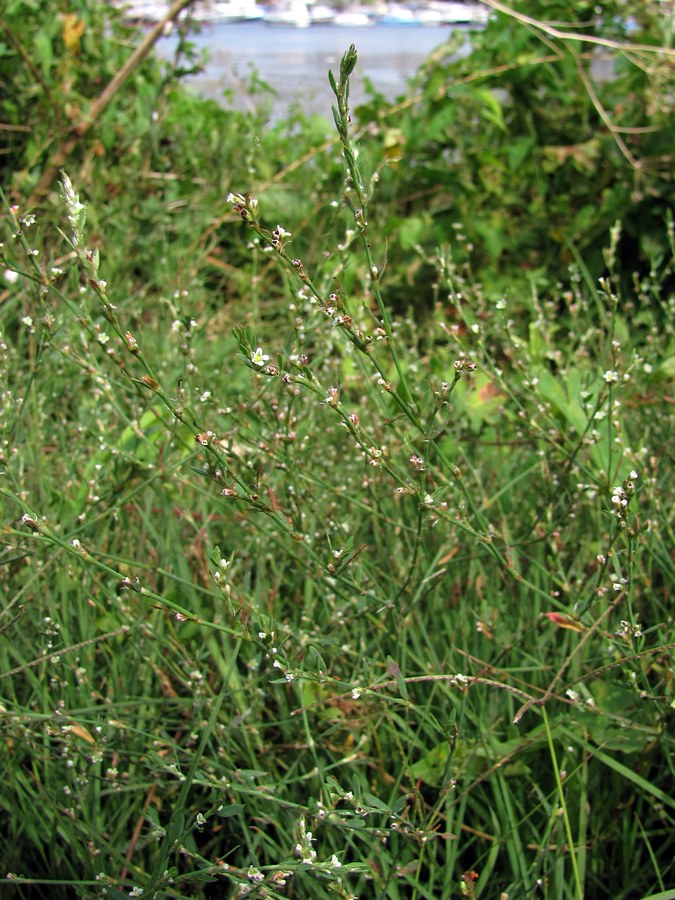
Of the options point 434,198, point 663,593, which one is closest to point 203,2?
point 434,198

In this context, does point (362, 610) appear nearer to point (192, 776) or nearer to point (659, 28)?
point (192, 776)

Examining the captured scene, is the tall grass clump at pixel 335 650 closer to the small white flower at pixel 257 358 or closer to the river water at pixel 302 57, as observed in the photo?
the small white flower at pixel 257 358

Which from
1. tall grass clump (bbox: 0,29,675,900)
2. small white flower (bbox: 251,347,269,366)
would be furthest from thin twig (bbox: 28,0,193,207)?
small white flower (bbox: 251,347,269,366)

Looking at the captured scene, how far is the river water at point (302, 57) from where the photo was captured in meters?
5.09

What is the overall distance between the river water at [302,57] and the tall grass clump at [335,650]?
318cm

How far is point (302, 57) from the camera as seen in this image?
651 centimetres

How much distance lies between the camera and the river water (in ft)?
16.7

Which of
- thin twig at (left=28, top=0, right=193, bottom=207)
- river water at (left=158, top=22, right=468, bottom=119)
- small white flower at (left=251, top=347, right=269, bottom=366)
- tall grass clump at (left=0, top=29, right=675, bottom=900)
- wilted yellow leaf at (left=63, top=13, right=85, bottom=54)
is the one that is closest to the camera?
small white flower at (left=251, top=347, right=269, bottom=366)

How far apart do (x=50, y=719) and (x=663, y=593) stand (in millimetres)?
1214

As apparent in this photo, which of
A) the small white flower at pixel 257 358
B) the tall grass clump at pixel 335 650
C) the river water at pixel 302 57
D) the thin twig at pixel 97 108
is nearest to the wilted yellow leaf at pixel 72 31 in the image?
the thin twig at pixel 97 108

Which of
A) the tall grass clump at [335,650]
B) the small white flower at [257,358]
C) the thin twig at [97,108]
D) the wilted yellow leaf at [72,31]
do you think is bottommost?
the tall grass clump at [335,650]

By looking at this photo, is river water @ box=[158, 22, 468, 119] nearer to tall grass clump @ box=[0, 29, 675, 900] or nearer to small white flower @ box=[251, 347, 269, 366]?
tall grass clump @ box=[0, 29, 675, 900]

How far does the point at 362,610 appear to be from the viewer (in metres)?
1.51

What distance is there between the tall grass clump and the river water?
318 centimetres
